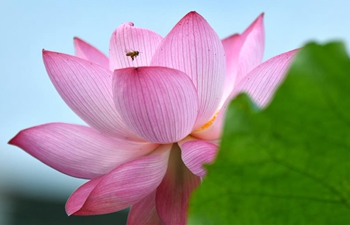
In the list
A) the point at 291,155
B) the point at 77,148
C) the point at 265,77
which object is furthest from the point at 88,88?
the point at 291,155

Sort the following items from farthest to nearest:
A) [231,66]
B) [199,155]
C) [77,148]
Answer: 1. [231,66]
2. [77,148]
3. [199,155]

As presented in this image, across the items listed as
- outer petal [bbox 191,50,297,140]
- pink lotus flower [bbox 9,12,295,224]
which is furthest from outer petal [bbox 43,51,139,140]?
outer petal [bbox 191,50,297,140]

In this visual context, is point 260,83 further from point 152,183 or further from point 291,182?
point 291,182

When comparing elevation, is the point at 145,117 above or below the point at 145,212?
above

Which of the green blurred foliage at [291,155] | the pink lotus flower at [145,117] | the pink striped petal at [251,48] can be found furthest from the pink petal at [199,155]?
the green blurred foliage at [291,155]

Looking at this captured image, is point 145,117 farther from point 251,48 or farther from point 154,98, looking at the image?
point 251,48

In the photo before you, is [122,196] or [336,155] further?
[122,196]

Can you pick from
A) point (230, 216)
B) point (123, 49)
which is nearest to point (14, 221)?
point (123, 49)
